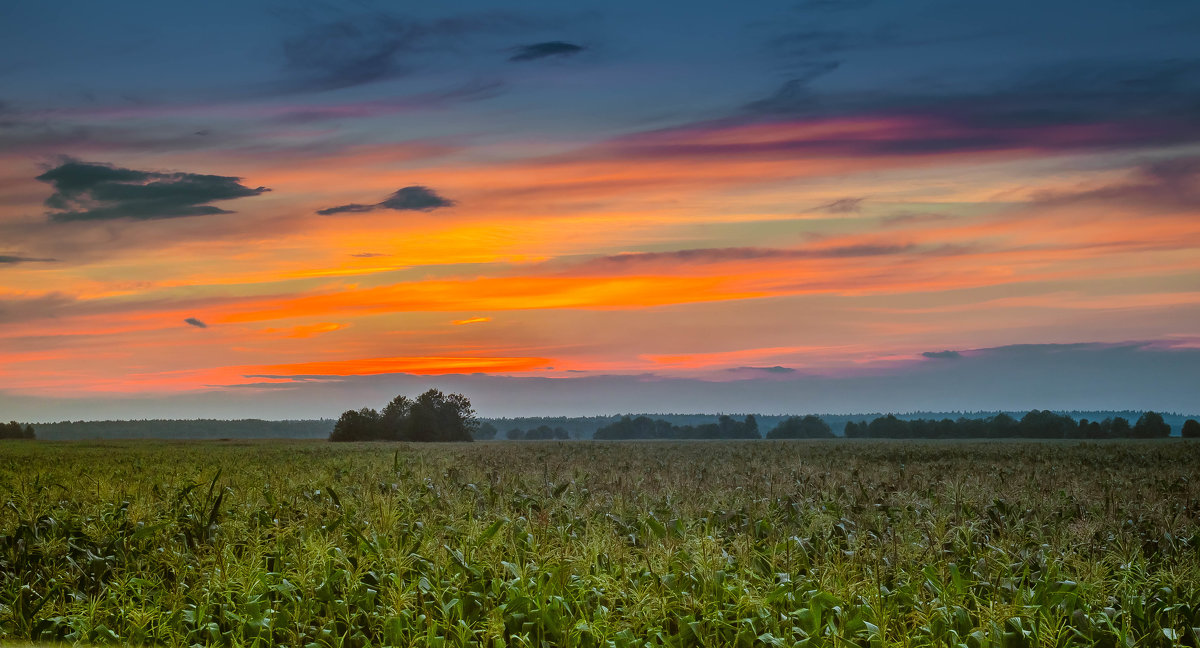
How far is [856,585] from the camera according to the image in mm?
9203

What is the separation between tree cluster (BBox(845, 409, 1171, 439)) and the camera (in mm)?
84125

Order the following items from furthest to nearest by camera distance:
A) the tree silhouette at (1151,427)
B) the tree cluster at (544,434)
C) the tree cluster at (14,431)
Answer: the tree cluster at (544,434) → the tree cluster at (14,431) → the tree silhouette at (1151,427)

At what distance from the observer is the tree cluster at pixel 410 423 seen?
345ft

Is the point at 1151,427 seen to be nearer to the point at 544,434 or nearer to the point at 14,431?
the point at 544,434

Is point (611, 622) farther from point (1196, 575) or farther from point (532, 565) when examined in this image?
point (1196, 575)

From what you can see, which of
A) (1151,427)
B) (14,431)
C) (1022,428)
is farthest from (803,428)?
(14,431)

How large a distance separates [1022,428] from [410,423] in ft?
249

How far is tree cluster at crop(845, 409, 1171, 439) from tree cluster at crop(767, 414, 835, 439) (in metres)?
13.3

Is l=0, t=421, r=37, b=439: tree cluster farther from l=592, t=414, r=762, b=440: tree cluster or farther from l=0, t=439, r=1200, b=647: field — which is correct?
l=0, t=439, r=1200, b=647: field

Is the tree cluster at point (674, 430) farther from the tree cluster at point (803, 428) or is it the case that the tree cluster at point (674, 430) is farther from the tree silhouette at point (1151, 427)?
the tree silhouette at point (1151, 427)

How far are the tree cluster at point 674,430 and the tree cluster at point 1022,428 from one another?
21811 millimetres

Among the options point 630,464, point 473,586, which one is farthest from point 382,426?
point 473,586

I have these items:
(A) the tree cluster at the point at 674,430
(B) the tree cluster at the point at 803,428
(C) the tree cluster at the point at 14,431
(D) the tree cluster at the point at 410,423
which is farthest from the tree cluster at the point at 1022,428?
(C) the tree cluster at the point at 14,431

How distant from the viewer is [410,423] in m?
108
